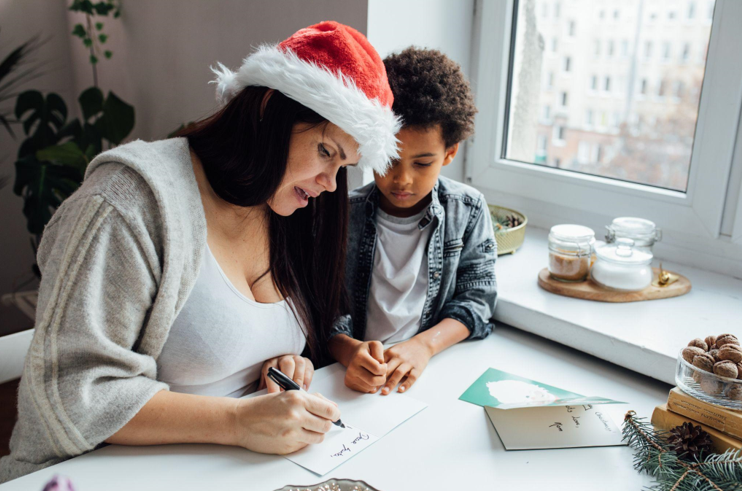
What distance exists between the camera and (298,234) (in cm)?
125

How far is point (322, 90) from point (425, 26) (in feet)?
2.71

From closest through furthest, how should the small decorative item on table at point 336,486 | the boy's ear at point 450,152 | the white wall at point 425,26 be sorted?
1. the small decorative item on table at point 336,486
2. the boy's ear at point 450,152
3. the white wall at point 425,26

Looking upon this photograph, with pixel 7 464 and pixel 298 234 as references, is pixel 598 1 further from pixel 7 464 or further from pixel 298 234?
pixel 7 464

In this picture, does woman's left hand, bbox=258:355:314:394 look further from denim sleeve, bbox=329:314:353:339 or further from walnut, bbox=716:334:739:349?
walnut, bbox=716:334:739:349

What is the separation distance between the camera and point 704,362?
2.98 ft

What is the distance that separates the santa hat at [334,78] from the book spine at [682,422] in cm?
63

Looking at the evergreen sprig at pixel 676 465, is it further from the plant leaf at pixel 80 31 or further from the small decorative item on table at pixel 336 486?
the plant leaf at pixel 80 31

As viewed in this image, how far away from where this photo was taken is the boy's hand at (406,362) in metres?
1.11

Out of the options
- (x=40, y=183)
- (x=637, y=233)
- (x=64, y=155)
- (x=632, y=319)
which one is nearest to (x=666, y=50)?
(x=637, y=233)

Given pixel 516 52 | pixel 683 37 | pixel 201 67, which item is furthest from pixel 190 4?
pixel 683 37

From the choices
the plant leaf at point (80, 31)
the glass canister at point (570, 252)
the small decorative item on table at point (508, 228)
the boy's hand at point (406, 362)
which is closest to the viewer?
the boy's hand at point (406, 362)

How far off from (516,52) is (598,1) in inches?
10.5

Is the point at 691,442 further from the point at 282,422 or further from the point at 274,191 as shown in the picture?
the point at 274,191

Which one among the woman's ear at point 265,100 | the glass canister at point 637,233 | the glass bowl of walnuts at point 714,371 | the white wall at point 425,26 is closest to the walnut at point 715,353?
the glass bowl of walnuts at point 714,371
